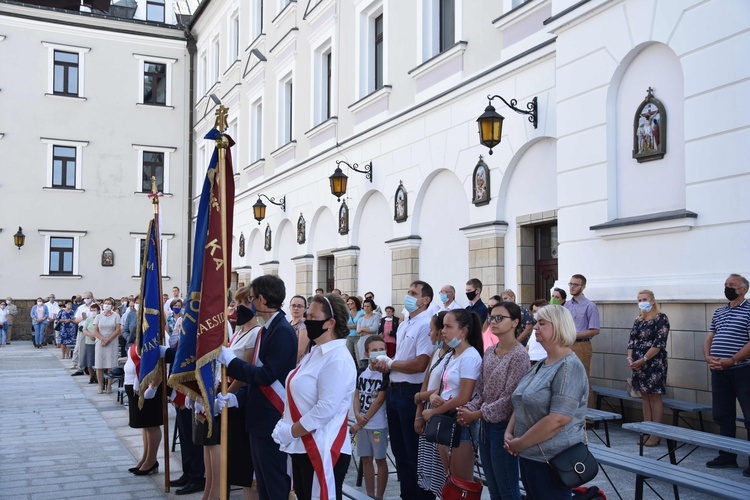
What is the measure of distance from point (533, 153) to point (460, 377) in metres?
6.82

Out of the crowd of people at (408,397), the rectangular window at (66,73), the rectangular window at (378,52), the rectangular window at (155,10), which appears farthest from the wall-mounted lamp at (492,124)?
the rectangular window at (155,10)

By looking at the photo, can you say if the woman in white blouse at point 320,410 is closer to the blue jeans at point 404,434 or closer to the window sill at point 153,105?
the blue jeans at point 404,434

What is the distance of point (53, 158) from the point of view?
31.4 metres

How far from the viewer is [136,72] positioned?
3284 centimetres

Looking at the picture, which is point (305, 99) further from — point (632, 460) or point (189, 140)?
point (632, 460)

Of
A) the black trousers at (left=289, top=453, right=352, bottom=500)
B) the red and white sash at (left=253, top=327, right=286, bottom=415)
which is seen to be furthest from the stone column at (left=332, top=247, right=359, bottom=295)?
the black trousers at (left=289, top=453, right=352, bottom=500)

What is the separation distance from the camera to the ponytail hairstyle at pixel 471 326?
5.79 metres

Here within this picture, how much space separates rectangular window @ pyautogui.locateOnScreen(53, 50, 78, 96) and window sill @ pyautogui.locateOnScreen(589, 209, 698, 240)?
2752cm

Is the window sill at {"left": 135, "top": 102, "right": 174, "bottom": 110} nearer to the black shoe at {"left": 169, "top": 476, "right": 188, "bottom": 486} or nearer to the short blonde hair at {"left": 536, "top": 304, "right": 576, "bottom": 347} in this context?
the black shoe at {"left": 169, "top": 476, "right": 188, "bottom": 486}

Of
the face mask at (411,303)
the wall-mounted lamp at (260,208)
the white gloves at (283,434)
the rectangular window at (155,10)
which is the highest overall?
the rectangular window at (155,10)

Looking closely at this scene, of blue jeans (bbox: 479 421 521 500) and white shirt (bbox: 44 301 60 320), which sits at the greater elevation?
white shirt (bbox: 44 301 60 320)

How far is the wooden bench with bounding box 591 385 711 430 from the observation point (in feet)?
27.1

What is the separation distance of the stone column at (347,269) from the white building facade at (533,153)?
5 centimetres

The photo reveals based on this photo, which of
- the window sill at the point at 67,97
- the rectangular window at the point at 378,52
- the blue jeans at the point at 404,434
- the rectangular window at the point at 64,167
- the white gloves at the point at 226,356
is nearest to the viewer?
the white gloves at the point at 226,356
